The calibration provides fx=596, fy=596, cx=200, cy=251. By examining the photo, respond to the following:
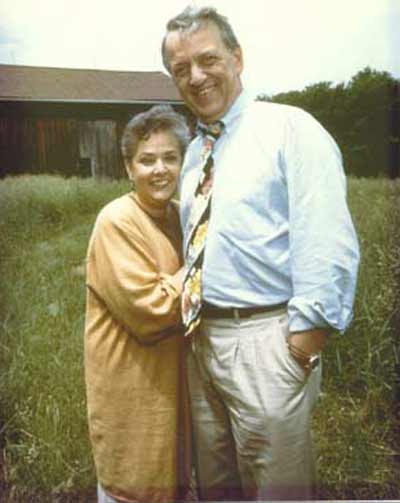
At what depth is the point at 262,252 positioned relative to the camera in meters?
1.19

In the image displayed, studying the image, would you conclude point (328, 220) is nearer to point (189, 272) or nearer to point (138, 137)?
point (189, 272)

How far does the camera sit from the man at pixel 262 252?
3.68ft

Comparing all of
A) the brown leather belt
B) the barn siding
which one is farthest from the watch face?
the barn siding

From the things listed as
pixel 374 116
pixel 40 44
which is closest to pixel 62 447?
pixel 40 44

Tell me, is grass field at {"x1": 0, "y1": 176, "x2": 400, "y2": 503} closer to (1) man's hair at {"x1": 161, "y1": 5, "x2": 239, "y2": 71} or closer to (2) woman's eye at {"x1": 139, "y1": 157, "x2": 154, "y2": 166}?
(2) woman's eye at {"x1": 139, "y1": 157, "x2": 154, "y2": 166}

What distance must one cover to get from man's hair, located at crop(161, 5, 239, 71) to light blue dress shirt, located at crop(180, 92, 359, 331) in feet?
0.40

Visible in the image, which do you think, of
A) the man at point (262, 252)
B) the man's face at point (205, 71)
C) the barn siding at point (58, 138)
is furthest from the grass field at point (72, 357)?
the man's face at point (205, 71)

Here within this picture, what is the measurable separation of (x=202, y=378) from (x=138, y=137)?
1.77 feet

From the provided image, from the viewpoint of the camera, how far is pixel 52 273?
1.42 metres

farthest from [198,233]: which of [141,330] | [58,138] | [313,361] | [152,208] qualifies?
[58,138]

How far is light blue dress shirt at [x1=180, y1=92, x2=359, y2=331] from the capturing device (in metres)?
1.12

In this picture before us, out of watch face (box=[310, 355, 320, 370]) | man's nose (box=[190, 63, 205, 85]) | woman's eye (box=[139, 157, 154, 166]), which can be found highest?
man's nose (box=[190, 63, 205, 85])

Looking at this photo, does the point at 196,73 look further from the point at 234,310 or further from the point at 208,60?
the point at 234,310

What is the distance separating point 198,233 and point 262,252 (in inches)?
5.6
